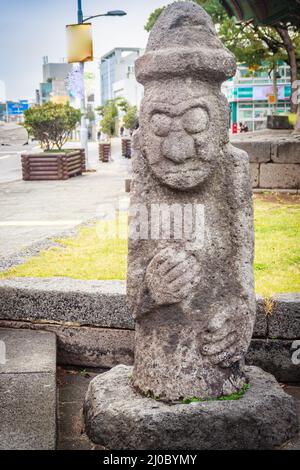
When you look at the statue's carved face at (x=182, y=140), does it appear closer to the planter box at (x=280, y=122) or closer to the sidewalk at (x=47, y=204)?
the sidewalk at (x=47, y=204)

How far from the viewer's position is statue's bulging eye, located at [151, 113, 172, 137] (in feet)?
10.9

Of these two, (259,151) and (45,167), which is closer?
(259,151)

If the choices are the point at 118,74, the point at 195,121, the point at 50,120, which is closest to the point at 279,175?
the point at 195,121

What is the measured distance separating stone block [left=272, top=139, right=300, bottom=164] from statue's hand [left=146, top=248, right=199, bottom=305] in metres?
9.05

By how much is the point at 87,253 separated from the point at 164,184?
326cm

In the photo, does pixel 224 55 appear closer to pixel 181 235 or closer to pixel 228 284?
pixel 181 235

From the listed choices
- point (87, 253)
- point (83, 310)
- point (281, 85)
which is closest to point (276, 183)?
point (87, 253)

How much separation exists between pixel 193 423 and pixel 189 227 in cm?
109

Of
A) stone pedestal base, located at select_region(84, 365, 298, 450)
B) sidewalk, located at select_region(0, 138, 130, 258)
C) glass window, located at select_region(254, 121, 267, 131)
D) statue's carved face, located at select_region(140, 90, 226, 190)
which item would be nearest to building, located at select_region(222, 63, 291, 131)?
glass window, located at select_region(254, 121, 267, 131)

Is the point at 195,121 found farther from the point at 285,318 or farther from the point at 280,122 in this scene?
the point at 280,122

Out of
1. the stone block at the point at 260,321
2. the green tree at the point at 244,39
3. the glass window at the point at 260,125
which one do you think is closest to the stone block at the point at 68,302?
the stone block at the point at 260,321

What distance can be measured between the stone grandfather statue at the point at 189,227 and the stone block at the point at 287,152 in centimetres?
884

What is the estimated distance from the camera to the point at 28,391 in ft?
12.7

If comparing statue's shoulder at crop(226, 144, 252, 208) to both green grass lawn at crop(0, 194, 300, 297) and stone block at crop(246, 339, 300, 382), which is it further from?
stone block at crop(246, 339, 300, 382)
